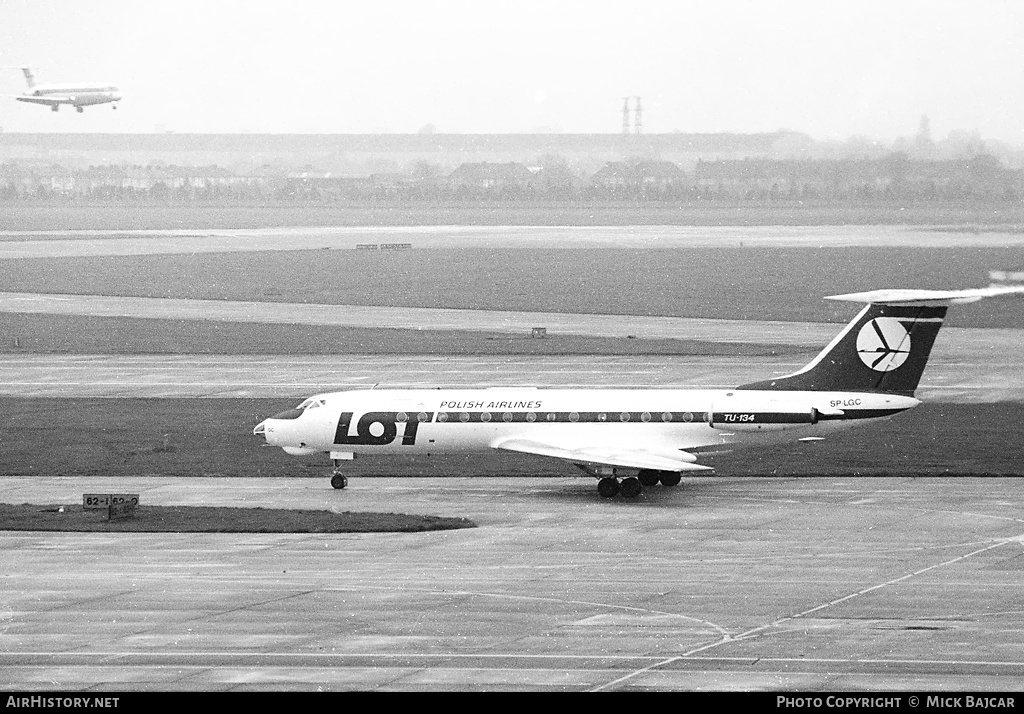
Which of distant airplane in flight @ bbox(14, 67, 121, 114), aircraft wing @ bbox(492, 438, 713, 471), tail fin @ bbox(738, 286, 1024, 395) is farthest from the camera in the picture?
distant airplane in flight @ bbox(14, 67, 121, 114)

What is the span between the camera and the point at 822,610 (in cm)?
3191

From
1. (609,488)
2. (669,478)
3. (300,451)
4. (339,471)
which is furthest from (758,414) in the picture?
A: (300,451)

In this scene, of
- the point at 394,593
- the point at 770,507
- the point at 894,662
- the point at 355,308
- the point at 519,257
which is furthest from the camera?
the point at 519,257

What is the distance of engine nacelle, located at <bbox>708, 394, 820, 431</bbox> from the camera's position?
47625 millimetres

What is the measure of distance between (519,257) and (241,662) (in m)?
126

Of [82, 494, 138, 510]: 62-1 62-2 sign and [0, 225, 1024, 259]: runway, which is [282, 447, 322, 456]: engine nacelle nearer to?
[82, 494, 138, 510]: 62-1 62-2 sign

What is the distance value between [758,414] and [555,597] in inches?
642

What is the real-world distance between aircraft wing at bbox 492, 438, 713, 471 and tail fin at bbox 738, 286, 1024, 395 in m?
3.65

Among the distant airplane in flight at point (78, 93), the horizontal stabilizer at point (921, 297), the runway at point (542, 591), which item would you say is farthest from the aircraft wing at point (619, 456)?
the distant airplane in flight at point (78, 93)

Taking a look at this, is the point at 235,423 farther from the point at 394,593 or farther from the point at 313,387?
the point at 394,593

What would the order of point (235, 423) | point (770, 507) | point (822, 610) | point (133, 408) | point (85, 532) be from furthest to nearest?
1. point (133, 408)
2. point (235, 423)
3. point (770, 507)
4. point (85, 532)
5. point (822, 610)

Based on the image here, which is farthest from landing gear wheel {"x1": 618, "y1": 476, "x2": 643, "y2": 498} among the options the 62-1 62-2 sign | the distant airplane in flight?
the distant airplane in flight

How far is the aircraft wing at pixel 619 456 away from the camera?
46559 mm

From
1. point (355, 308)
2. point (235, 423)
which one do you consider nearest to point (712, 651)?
point (235, 423)
